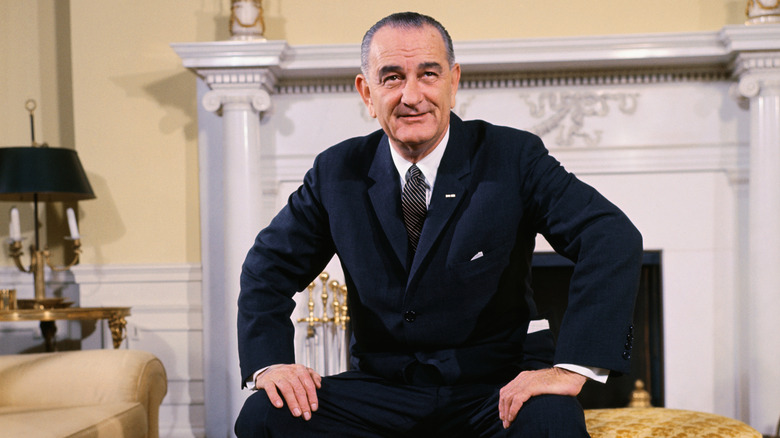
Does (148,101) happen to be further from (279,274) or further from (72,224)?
(279,274)

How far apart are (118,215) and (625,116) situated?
2529mm

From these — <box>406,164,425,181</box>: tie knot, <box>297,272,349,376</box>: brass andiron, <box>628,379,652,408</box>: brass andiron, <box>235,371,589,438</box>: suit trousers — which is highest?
<box>406,164,425,181</box>: tie knot

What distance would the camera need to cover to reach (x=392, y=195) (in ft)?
5.07

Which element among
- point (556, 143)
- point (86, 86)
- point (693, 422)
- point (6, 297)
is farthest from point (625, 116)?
point (6, 297)

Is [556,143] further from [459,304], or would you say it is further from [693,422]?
[459,304]

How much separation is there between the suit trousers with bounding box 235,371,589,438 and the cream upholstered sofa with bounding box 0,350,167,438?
1009 millimetres

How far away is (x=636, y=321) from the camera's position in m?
3.65

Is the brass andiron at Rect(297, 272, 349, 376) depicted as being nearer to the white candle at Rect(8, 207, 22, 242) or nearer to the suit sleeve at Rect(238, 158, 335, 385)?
the white candle at Rect(8, 207, 22, 242)

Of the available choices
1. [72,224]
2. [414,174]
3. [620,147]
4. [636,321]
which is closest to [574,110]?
[620,147]

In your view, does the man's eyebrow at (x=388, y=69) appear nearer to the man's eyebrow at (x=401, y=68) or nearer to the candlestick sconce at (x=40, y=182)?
the man's eyebrow at (x=401, y=68)

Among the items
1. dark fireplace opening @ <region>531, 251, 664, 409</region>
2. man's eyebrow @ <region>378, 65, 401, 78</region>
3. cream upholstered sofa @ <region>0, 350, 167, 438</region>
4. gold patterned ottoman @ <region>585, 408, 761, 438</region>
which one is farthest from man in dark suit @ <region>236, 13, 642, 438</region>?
dark fireplace opening @ <region>531, 251, 664, 409</region>

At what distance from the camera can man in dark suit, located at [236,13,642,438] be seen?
4.39 feet

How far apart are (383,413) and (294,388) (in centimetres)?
18

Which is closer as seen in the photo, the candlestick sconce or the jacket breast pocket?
the jacket breast pocket
